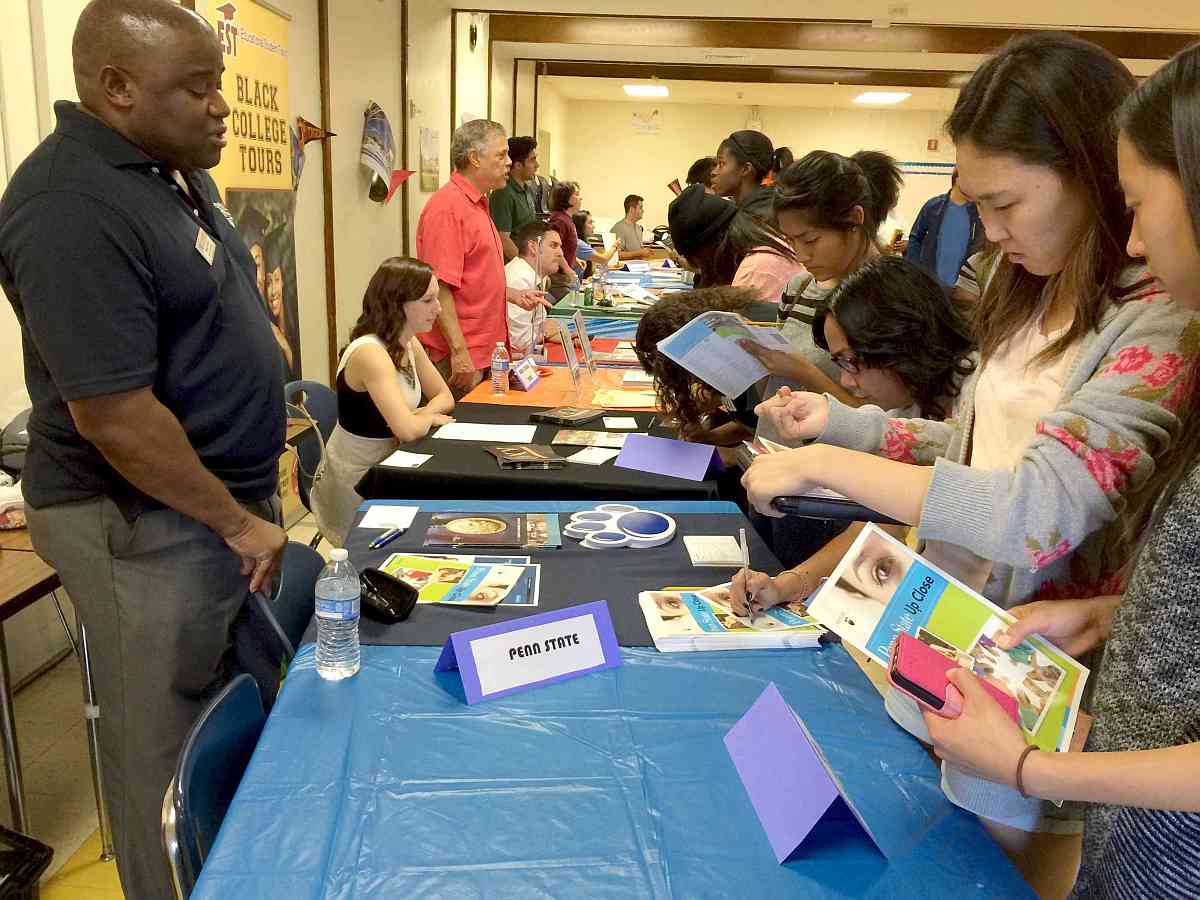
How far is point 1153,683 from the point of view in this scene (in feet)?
2.48

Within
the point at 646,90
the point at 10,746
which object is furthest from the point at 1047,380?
the point at 646,90

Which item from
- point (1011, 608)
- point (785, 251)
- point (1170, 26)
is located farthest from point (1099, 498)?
point (1170, 26)

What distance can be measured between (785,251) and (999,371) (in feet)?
6.56

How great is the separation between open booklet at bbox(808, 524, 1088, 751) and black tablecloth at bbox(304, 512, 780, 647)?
1.66 feet

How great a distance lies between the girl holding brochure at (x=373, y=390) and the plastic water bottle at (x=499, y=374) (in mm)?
371

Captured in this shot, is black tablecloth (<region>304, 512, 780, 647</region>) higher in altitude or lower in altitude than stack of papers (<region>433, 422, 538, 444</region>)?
lower

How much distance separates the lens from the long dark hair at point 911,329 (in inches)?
67.7

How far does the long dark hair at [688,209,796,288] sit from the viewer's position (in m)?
3.06

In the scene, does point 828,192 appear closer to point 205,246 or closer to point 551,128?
point 205,246

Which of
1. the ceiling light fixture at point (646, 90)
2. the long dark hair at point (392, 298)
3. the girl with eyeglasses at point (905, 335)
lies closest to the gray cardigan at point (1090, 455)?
the girl with eyeglasses at point (905, 335)

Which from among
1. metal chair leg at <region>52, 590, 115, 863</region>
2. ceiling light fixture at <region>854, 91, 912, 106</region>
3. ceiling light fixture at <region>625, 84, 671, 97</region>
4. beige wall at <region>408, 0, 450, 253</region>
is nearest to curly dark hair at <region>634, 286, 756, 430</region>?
metal chair leg at <region>52, 590, 115, 863</region>

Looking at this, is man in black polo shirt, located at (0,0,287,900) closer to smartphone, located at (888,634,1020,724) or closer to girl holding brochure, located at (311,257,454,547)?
girl holding brochure, located at (311,257,454,547)

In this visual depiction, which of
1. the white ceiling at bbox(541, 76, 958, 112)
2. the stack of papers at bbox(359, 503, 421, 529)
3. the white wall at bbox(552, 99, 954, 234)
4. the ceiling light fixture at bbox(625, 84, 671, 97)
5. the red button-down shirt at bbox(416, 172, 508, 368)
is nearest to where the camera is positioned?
the stack of papers at bbox(359, 503, 421, 529)

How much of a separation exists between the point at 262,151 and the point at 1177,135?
3254 mm
